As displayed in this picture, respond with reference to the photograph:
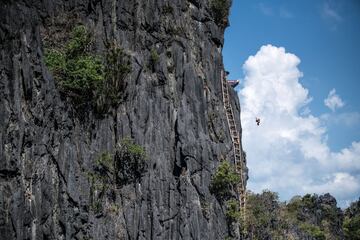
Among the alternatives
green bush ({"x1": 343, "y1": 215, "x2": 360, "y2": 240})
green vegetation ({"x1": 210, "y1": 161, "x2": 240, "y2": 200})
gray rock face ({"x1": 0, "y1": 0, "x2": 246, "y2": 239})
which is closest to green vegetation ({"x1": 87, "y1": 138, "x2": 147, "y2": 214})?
gray rock face ({"x1": 0, "y1": 0, "x2": 246, "y2": 239})

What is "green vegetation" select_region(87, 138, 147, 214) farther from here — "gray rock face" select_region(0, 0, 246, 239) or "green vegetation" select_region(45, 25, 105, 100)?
"green vegetation" select_region(45, 25, 105, 100)

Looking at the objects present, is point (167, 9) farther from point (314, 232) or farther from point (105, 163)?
point (314, 232)

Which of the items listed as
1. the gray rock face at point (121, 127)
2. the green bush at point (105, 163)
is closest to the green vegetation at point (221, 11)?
the gray rock face at point (121, 127)

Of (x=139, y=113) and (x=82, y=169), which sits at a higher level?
(x=139, y=113)

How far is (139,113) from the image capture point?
110 ft

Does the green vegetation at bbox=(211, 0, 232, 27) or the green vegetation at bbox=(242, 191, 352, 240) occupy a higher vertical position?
the green vegetation at bbox=(211, 0, 232, 27)

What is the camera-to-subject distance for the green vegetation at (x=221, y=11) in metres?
45.5

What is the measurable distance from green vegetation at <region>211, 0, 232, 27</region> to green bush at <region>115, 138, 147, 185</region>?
19.4m

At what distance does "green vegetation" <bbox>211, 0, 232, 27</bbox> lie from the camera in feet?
149

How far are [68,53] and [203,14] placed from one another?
18.1 metres

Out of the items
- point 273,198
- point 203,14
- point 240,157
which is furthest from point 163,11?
point 273,198

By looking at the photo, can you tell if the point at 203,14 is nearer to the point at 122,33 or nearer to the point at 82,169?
the point at 122,33

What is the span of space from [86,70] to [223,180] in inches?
582

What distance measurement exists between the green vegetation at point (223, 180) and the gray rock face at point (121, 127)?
63 cm
